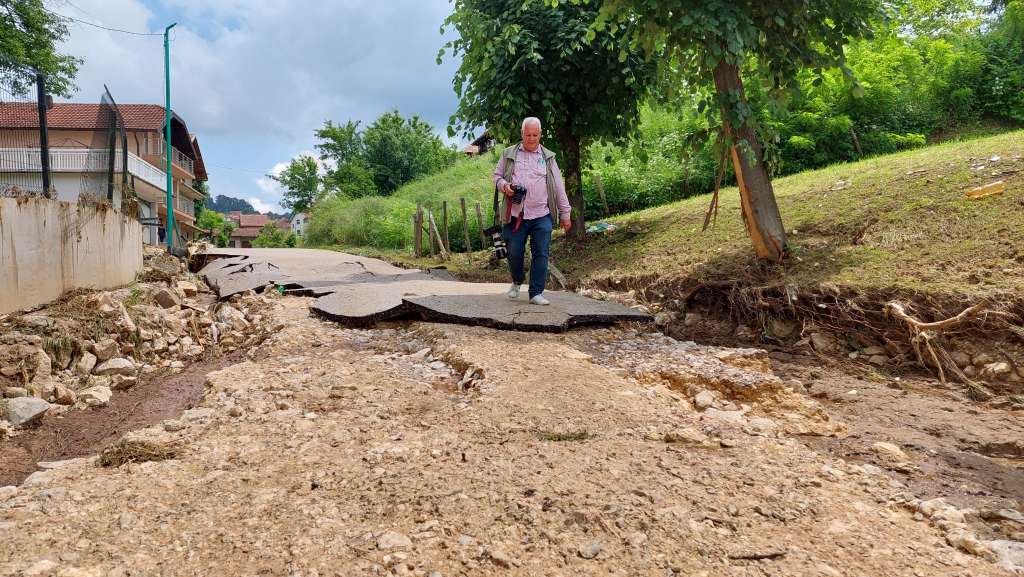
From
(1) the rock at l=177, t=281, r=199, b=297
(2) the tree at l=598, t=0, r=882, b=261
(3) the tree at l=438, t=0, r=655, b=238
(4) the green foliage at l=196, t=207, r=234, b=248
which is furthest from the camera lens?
(4) the green foliage at l=196, t=207, r=234, b=248

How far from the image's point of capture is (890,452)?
2660mm

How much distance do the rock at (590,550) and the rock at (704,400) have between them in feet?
5.57

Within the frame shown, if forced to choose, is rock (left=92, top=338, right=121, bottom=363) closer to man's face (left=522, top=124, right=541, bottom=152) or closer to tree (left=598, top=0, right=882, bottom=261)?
man's face (left=522, top=124, right=541, bottom=152)

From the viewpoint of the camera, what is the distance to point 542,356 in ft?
13.9

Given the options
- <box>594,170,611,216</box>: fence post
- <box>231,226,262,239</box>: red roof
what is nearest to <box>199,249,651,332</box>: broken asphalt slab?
<box>594,170,611,216</box>: fence post

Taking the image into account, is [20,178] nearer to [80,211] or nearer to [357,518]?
[80,211]

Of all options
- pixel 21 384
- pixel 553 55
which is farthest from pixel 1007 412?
pixel 553 55

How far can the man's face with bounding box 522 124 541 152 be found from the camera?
5.37m

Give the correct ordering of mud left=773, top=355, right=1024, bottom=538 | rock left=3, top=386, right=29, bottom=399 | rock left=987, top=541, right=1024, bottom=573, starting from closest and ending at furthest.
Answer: rock left=987, top=541, right=1024, bottom=573 < mud left=773, top=355, right=1024, bottom=538 < rock left=3, top=386, right=29, bottom=399

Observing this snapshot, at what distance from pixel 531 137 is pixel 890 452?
12.4ft

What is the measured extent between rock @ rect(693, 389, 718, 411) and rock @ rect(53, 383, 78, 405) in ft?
13.0

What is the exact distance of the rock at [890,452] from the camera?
8.55ft

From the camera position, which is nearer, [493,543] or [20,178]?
[493,543]

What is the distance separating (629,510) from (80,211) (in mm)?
6675
